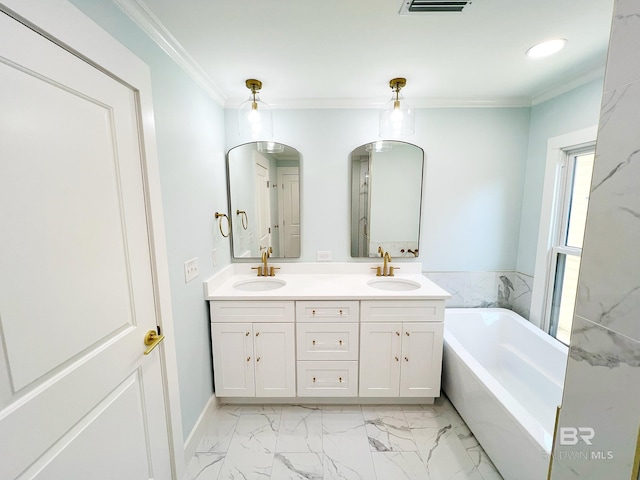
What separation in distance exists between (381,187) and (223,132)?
4.59 ft

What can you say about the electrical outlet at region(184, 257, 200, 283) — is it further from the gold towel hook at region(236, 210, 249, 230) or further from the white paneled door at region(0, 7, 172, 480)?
the gold towel hook at region(236, 210, 249, 230)

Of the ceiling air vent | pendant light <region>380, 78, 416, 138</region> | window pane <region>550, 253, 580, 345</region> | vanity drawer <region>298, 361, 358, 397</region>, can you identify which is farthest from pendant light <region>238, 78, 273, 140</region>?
window pane <region>550, 253, 580, 345</region>

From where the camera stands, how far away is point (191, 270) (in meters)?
1.50

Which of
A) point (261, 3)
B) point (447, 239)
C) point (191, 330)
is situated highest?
point (261, 3)

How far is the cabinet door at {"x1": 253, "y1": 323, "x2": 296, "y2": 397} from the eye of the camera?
174 cm

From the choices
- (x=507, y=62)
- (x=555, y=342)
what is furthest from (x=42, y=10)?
(x=555, y=342)

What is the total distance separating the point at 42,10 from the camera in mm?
653

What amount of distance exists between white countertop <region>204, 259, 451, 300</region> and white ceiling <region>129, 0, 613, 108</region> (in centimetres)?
138

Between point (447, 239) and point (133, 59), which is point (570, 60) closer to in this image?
point (447, 239)

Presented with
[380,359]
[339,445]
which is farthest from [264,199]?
[339,445]

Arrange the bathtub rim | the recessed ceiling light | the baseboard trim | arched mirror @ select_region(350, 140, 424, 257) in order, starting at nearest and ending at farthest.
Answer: the bathtub rim
the recessed ceiling light
the baseboard trim
arched mirror @ select_region(350, 140, 424, 257)

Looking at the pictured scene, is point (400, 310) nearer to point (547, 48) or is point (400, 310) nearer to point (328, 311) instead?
point (328, 311)

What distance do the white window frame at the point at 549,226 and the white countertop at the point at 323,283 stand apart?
90 cm

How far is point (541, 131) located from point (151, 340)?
2952 millimetres
